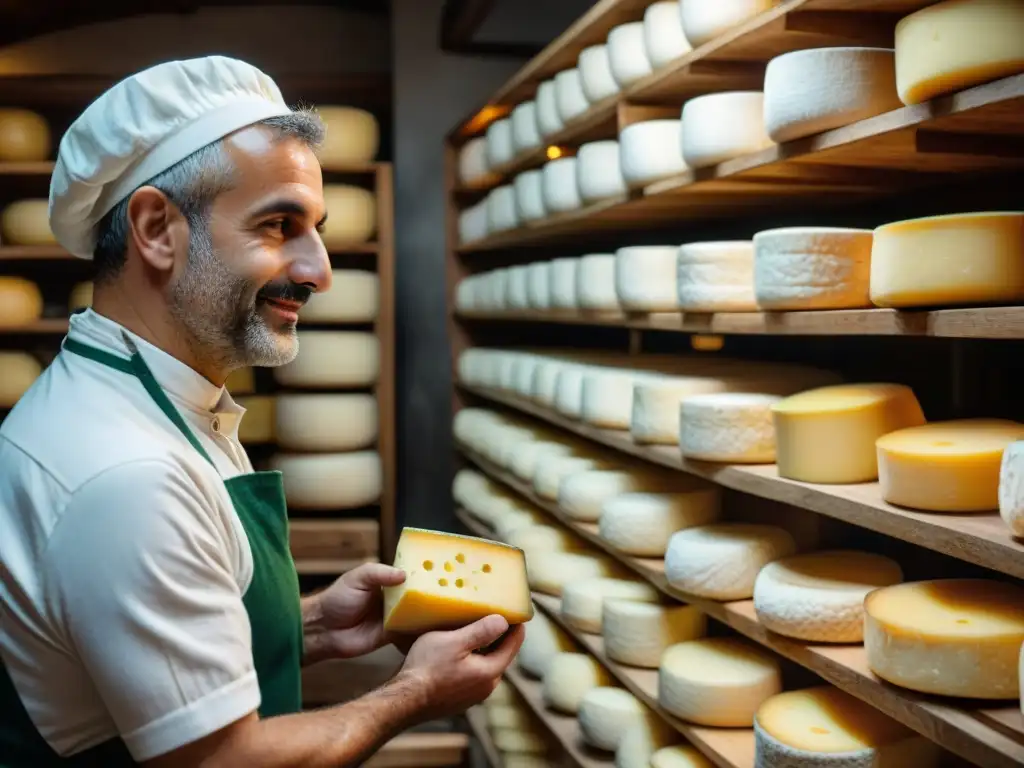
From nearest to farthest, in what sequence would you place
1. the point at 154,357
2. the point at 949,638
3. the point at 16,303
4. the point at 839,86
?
the point at 949,638, the point at 154,357, the point at 839,86, the point at 16,303

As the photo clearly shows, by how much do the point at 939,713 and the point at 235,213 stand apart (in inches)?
44.3

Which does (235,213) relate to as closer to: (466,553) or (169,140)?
(169,140)

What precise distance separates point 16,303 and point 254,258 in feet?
9.64

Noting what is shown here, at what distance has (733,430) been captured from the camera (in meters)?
1.91

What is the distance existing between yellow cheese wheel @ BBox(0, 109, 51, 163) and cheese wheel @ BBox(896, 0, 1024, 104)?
3643 millimetres

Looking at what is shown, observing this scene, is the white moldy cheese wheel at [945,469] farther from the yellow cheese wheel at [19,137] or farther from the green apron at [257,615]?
the yellow cheese wheel at [19,137]

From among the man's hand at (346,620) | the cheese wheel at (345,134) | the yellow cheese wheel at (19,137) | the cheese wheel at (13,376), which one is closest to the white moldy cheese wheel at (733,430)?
the man's hand at (346,620)

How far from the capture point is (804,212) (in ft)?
8.00

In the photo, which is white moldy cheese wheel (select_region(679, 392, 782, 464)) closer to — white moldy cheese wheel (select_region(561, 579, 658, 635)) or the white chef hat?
white moldy cheese wheel (select_region(561, 579, 658, 635))

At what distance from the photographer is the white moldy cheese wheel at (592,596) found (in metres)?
→ 2.58

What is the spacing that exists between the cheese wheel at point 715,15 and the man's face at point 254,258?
883 mm

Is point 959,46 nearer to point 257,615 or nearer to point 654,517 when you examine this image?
point 257,615

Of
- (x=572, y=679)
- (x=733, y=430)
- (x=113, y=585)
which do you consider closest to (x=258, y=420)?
(x=572, y=679)

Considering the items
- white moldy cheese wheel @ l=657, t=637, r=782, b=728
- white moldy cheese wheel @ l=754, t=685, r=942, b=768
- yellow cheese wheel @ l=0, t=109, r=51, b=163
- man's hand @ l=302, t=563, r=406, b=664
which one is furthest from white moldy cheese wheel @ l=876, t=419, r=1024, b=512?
yellow cheese wheel @ l=0, t=109, r=51, b=163
